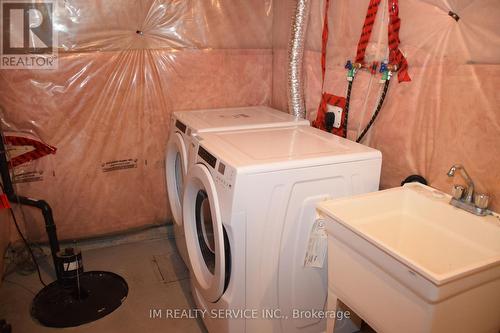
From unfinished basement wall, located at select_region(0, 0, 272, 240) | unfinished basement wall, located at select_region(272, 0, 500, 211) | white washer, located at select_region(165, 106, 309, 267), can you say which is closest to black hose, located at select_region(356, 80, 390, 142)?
unfinished basement wall, located at select_region(272, 0, 500, 211)

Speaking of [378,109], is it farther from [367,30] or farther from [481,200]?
[481,200]

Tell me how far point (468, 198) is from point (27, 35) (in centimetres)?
235

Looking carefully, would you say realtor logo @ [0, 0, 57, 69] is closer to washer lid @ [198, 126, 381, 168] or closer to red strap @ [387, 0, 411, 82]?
washer lid @ [198, 126, 381, 168]

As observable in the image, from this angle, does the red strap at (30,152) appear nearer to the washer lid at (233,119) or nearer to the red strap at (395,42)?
the washer lid at (233,119)

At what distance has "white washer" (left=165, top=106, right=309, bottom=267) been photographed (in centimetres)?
193

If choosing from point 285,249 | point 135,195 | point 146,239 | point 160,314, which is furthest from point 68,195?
point 285,249

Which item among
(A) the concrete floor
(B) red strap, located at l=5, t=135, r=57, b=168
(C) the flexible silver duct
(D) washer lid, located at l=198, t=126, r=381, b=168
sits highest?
(C) the flexible silver duct

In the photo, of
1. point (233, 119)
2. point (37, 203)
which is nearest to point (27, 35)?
point (37, 203)

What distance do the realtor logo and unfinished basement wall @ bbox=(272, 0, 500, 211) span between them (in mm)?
1617

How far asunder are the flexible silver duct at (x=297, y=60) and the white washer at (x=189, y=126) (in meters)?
0.09

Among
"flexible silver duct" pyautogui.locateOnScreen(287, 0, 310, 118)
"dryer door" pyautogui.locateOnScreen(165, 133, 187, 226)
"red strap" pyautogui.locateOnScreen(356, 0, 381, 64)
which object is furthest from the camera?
"dryer door" pyautogui.locateOnScreen(165, 133, 187, 226)

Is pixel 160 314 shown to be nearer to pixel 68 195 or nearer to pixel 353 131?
pixel 68 195

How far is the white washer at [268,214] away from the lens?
1.36 m

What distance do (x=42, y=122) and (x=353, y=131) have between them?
1.84 metres
